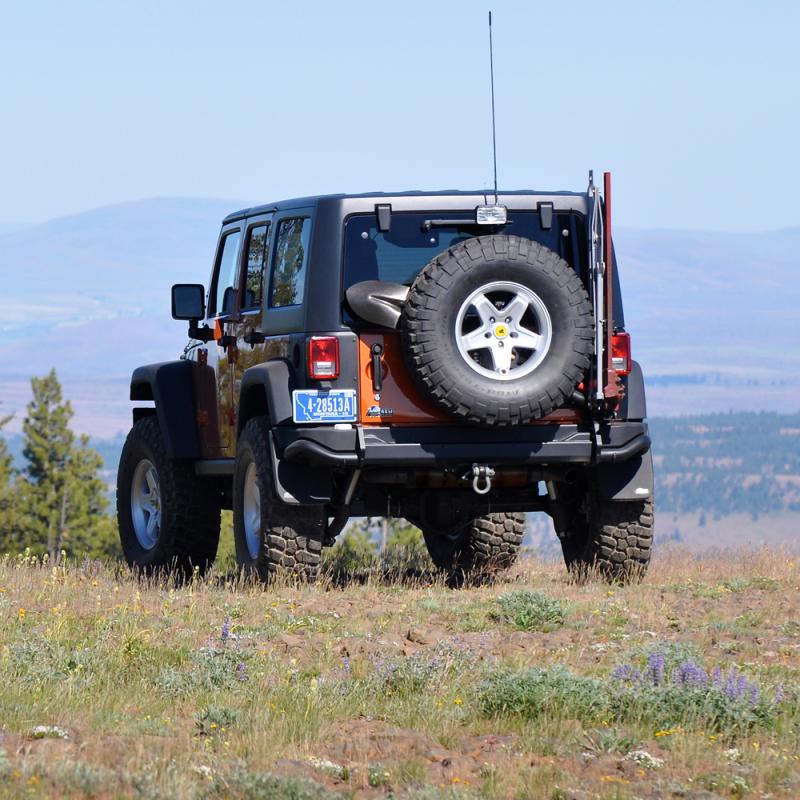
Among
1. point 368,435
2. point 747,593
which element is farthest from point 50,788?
point 747,593

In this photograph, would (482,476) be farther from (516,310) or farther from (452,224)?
(452,224)

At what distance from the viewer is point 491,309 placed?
33.0 ft

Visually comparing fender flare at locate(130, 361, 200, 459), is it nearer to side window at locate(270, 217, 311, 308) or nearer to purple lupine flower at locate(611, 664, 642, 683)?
side window at locate(270, 217, 311, 308)

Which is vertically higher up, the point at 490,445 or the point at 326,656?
the point at 490,445

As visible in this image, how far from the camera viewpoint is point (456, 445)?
34.3ft

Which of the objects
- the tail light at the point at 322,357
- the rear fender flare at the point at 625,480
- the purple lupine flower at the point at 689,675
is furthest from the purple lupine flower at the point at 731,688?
the rear fender flare at the point at 625,480

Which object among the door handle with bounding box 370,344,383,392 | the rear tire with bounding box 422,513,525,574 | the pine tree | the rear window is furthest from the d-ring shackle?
the pine tree

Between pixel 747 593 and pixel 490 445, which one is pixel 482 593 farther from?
pixel 747 593

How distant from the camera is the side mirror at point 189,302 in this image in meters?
12.3

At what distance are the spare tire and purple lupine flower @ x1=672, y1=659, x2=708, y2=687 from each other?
315 cm

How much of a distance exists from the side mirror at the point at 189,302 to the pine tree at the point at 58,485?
5760 centimetres

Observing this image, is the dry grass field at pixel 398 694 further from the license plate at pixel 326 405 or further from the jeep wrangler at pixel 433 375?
the license plate at pixel 326 405

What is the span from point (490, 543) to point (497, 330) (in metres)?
3.63

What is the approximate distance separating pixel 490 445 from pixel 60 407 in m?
66.6
